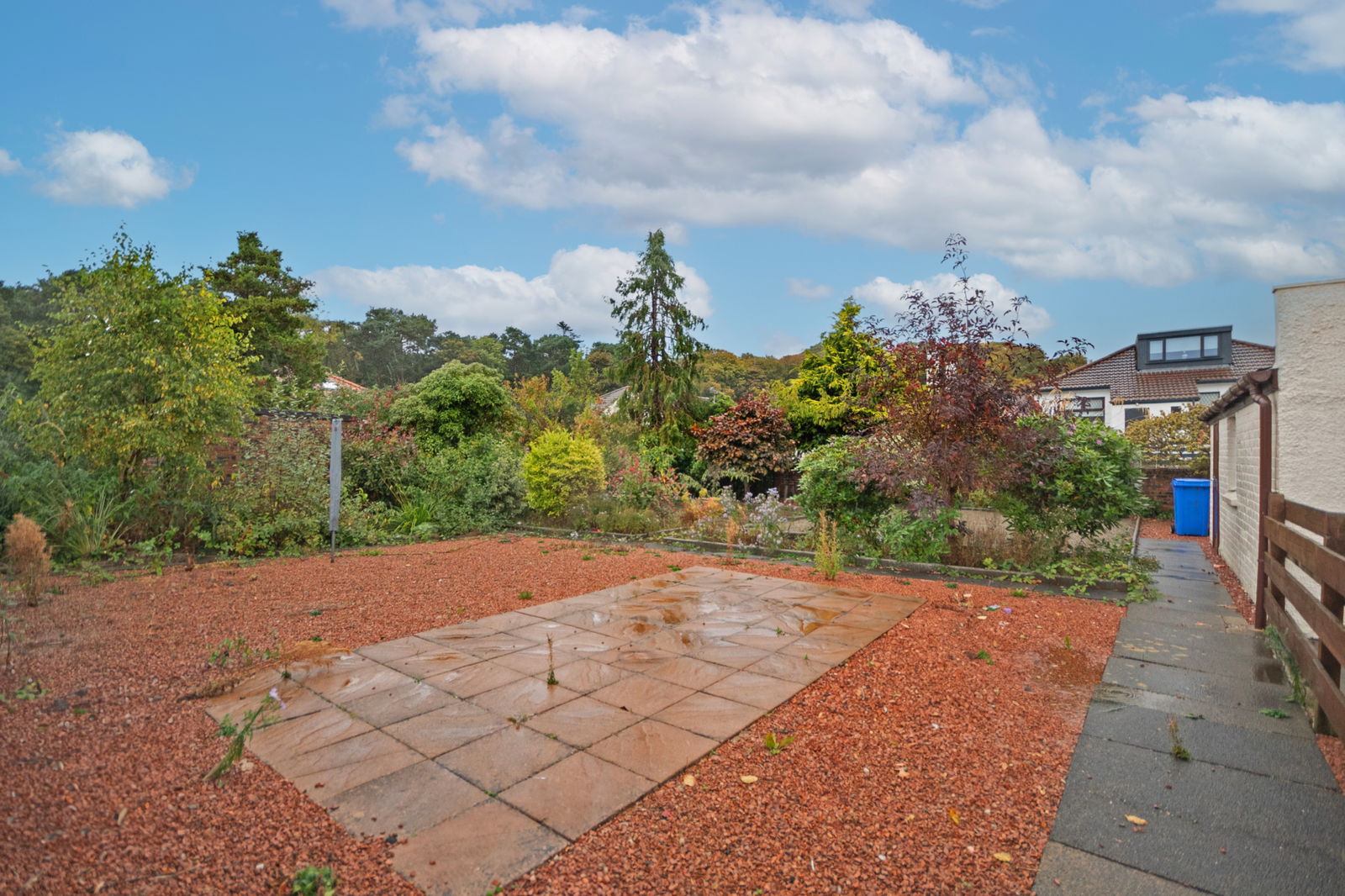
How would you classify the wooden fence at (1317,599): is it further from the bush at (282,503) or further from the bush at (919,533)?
the bush at (282,503)

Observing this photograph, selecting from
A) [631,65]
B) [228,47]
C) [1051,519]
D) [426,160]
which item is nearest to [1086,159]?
[1051,519]

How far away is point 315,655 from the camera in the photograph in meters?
4.56

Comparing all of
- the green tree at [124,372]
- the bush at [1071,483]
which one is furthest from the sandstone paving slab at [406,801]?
the green tree at [124,372]

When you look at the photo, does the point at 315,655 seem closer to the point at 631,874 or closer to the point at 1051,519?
the point at 631,874

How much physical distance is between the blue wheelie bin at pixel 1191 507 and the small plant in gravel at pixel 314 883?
1320 cm

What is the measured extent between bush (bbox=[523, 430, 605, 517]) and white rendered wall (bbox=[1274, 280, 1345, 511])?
8808mm

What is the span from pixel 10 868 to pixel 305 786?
2.79 ft

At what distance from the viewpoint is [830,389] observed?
634 inches

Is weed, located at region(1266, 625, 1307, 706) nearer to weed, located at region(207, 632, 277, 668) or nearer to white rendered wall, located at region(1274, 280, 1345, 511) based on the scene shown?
white rendered wall, located at region(1274, 280, 1345, 511)

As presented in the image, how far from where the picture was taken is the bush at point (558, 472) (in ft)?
37.3

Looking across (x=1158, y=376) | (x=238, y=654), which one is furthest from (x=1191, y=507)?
(x=1158, y=376)

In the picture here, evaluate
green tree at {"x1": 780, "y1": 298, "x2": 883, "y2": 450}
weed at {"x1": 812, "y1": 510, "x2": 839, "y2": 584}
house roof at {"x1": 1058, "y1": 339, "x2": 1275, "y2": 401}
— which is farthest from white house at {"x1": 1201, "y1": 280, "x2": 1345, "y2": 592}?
house roof at {"x1": 1058, "y1": 339, "x2": 1275, "y2": 401}

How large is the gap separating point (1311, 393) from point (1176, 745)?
11.4 ft

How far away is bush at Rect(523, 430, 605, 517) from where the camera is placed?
11359mm
